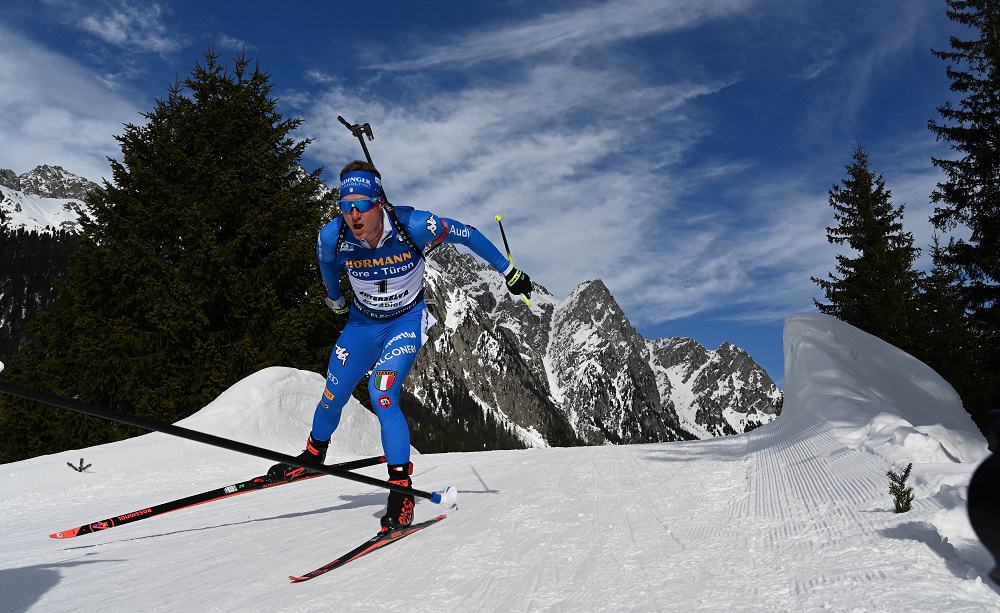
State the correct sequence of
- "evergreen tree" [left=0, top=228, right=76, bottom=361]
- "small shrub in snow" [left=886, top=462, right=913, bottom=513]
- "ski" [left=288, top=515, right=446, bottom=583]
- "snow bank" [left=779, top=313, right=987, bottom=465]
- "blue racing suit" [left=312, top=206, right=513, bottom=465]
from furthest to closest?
"evergreen tree" [left=0, top=228, right=76, bottom=361] → "blue racing suit" [left=312, top=206, right=513, bottom=465] → "snow bank" [left=779, top=313, right=987, bottom=465] → "ski" [left=288, top=515, right=446, bottom=583] → "small shrub in snow" [left=886, top=462, right=913, bottom=513]

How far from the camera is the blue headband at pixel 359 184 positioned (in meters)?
4.47

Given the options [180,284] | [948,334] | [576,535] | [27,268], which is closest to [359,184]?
[576,535]

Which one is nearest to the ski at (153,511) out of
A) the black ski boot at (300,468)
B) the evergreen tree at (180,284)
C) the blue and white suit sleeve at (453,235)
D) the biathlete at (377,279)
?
the black ski boot at (300,468)

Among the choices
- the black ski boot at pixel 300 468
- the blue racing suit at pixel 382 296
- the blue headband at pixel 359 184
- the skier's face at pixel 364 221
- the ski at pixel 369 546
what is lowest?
the ski at pixel 369 546

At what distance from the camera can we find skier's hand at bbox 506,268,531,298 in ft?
16.1

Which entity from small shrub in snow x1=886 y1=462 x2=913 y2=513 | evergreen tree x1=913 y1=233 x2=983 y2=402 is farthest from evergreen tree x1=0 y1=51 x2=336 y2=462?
evergreen tree x1=913 y1=233 x2=983 y2=402

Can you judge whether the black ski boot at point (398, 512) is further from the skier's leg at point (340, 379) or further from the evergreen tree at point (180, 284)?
the evergreen tree at point (180, 284)

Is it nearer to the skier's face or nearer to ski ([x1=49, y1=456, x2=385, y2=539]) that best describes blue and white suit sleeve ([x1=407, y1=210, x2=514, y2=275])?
the skier's face

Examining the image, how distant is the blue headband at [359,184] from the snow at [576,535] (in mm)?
2233

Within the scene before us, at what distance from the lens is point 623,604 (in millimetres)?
2227

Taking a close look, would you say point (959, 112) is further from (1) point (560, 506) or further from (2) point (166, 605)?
(2) point (166, 605)

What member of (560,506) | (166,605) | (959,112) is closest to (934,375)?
(560,506)

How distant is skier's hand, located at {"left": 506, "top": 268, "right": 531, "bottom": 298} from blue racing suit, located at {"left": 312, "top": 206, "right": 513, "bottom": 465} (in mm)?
75

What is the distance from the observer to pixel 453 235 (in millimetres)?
4887
